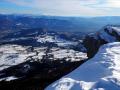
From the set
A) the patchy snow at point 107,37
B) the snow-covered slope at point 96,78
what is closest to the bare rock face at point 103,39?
the patchy snow at point 107,37

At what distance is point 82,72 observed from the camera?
80.5 ft

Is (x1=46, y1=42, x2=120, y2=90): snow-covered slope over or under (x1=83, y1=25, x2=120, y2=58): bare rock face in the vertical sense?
over

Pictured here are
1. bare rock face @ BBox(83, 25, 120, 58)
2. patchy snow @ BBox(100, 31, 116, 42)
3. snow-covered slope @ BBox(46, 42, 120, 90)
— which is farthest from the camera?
patchy snow @ BBox(100, 31, 116, 42)

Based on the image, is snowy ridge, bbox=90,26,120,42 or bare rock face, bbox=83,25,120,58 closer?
bare rock face, bbox=83,25,120,58

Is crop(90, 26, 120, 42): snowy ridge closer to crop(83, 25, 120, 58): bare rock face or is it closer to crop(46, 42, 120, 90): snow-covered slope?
crop(83, 25, 120, 58): bare rock face

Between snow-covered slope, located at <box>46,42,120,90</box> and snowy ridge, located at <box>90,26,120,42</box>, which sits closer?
snow-covered slope, located at <box>46,42,120,90</box>

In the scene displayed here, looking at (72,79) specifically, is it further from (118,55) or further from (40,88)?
(40,88)

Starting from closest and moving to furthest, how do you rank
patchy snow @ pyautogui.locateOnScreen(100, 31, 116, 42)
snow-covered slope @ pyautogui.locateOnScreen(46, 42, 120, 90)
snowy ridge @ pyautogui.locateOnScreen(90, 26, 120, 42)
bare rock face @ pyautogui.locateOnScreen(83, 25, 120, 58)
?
snow-covered slope @ pyautogui.locateOnScreen(46, 42, 120, 90) < bare rock face @ pyautogui.locateOnScreen(83, 25, 120, 58) < snowy ridge @ pyautogui.locateOnScreen(90, 26, 120, 42) < patchy snow @ pyautogui.locateOnScreen(100, 31, 116, 42)

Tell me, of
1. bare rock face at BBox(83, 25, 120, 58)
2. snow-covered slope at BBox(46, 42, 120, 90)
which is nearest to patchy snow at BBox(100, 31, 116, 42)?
bare rock face at BBox(83, 25, 120, 58)

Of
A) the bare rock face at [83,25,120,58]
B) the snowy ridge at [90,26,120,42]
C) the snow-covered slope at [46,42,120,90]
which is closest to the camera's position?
the snow-covered slope at [46,42,120,90]

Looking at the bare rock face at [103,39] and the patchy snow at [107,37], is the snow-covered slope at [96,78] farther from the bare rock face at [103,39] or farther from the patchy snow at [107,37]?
the patchy snow at [107,37]

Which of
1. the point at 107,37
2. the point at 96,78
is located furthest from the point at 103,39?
the point at 96,78

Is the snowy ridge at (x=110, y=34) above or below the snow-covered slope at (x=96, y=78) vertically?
below

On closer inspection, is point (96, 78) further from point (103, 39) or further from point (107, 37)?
point (103, 39)
